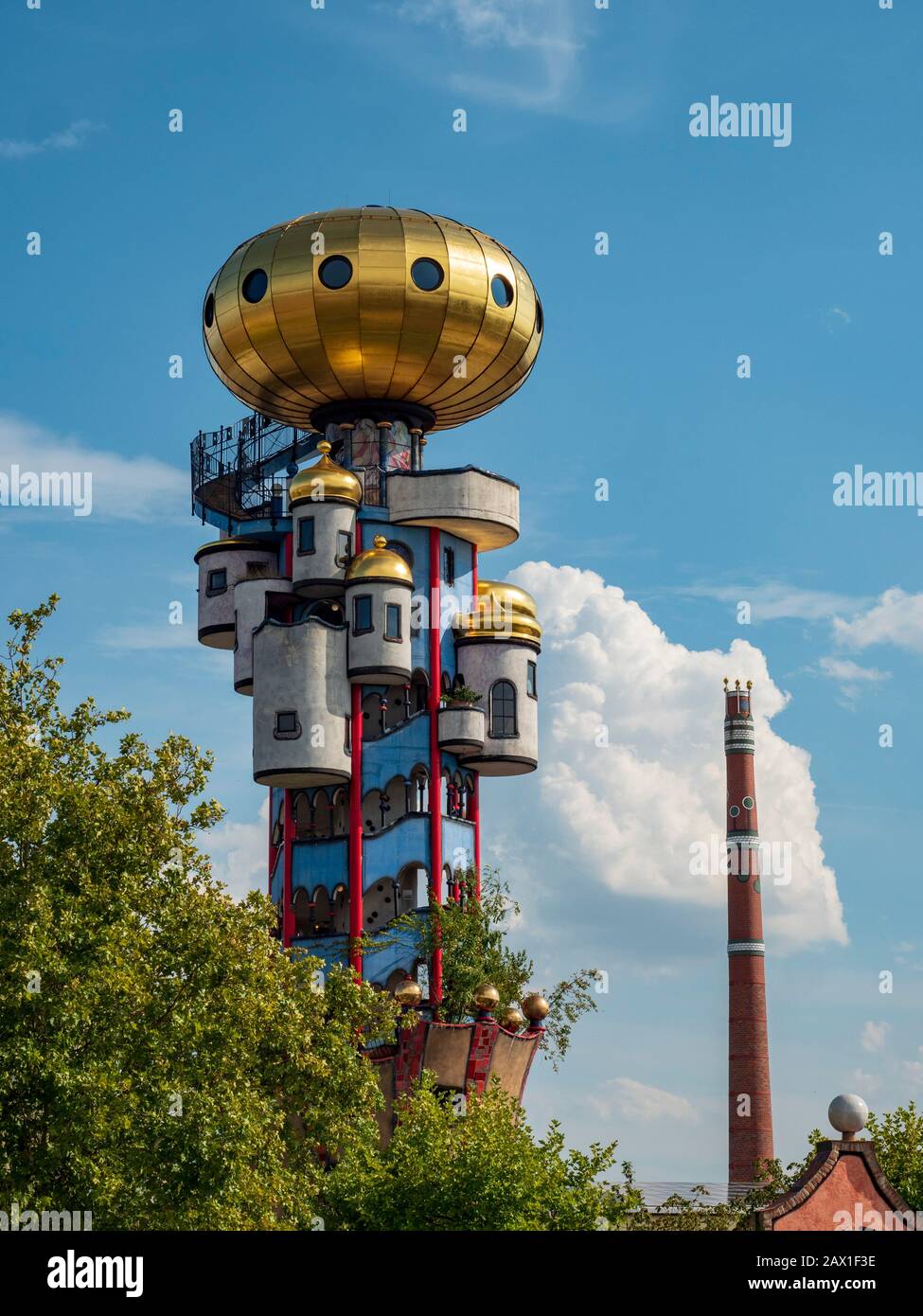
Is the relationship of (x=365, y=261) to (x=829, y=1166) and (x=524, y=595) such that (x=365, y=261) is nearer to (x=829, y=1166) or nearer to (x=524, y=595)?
(x=524, y=595)

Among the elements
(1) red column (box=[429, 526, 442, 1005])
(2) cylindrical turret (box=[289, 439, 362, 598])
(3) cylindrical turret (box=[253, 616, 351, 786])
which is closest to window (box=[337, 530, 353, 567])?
(2) cylindrical turret (box=[289, 439, 362, 598])

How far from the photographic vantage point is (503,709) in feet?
139

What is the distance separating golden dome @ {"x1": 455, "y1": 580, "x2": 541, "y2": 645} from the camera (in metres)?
42.6

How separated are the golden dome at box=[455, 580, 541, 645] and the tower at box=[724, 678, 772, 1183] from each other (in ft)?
47.2

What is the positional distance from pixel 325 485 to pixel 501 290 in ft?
19.1

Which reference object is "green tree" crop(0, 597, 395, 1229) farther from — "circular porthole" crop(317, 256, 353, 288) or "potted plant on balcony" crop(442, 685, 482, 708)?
"circular porthole" crop(317, 256, 353, 288)

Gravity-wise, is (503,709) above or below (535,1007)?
above

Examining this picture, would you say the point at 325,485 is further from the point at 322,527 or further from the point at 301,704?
the point at 301,704

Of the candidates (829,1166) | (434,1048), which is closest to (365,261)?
(434,1048)

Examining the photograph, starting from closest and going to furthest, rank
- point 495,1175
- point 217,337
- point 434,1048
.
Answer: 1. point 495,1175
2. point 434,1048
3. point 217,337

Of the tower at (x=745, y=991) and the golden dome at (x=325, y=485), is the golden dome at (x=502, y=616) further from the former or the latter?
the tower at (x=745, y=991)

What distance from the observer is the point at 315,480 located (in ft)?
Result: 136

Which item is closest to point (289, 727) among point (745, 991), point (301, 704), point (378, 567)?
point (301, 704)
